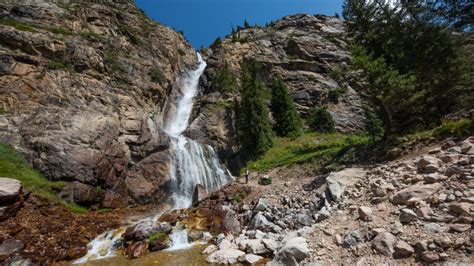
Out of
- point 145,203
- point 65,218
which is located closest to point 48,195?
point 65,218

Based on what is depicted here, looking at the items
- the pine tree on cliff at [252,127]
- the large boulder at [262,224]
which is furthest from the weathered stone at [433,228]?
the pine tree on cliff at [252,127]

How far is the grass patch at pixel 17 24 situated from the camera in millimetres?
26230

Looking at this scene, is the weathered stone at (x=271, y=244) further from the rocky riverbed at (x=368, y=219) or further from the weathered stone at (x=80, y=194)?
the weathered stone at (x=80, y=194)

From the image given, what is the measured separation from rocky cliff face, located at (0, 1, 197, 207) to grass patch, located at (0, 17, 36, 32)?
8 centimetres

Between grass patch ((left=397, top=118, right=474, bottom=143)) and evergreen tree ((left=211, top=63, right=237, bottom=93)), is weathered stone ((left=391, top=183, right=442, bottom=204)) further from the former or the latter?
evergreen tree ((left=211, top=63, right=237, bottom=93))

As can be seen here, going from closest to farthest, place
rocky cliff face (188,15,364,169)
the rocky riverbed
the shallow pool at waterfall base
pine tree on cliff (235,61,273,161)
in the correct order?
the rocky riverbed
the shallow pool at waterfall base
pine tree on cliff (235,61,273,161)
rocky cliff face (188,15,364,169)

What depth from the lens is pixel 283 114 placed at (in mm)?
35906

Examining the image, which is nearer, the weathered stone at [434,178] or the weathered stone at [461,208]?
the weathered stone at [461,208]

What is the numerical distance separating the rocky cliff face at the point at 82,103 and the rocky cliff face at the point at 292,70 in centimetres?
731

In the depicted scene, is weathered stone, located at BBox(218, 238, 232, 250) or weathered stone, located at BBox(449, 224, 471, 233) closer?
weathered stone, located at BBox(449, 224, 471, 233)

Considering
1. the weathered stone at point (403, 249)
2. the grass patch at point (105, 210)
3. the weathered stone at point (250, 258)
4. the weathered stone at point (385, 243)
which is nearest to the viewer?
the weathered stone at point (403, 249)

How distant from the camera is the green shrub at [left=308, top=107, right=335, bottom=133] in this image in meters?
37.2

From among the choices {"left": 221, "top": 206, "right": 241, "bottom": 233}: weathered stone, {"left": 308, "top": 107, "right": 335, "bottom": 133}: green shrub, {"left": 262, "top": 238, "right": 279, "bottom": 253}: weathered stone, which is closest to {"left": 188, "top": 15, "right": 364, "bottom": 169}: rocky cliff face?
{"left": 308, "top": 107, "right": 335, "bottom": 133}: green shrub

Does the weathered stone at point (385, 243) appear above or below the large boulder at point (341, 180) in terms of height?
below
